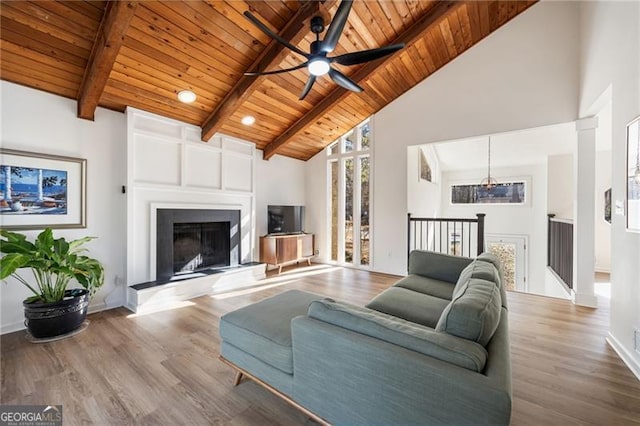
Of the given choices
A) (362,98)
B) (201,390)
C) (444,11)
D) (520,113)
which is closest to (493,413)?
(201,390)

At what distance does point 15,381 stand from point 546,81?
648 cm

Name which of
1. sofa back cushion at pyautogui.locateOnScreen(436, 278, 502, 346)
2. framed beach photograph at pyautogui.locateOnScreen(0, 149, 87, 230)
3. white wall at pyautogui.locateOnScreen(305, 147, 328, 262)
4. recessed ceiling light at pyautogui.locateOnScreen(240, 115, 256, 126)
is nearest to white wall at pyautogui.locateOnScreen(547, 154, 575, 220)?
white wall at pyautogui.locateOnScreen(305, 147, 328, 262)

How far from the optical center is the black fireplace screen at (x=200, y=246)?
4020mm

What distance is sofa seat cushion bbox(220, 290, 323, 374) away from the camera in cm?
156

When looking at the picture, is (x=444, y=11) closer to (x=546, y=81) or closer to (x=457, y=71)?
(x=457, y=71)

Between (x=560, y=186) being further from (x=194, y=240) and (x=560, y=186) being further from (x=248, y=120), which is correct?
(x=194, y=240)

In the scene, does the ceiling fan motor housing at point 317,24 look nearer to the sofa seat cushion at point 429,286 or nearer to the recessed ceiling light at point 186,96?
the recessed ceiling light at point 186,96

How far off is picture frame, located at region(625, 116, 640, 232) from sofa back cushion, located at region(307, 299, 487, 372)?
218 centimetres

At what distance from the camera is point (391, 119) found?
511cm

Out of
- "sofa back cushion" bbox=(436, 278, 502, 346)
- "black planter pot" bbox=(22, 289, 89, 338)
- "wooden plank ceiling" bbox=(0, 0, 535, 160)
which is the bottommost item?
"black planter pot" bbox=(22, 289, 89, 338)

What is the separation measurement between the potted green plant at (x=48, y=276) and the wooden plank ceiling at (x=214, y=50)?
Result: 1.61 metres

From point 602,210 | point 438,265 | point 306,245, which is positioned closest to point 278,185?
point 306,245

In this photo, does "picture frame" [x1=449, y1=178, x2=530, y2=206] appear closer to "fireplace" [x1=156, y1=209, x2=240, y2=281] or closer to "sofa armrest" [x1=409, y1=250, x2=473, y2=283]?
"sofa armrest" [x1=409, y1=250, x2=473, y2=283]

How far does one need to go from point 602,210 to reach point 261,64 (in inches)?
278
